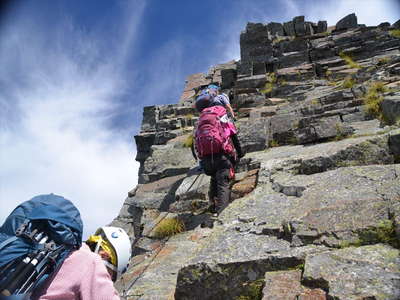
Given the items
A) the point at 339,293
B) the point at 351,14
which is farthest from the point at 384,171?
the point at 351,14

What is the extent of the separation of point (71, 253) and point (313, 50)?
1498 centimetres

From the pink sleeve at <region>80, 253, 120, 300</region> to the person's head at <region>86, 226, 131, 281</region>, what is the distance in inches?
28.3

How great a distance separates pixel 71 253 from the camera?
90.1 inches

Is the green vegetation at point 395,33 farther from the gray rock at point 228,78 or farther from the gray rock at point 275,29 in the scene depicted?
the gray rock at point 228,78

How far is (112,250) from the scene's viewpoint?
3.03 meters

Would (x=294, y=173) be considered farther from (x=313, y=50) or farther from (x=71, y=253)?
(x=313, y=50)

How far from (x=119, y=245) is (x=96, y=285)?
0.86m

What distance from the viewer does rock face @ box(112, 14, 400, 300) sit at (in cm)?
281

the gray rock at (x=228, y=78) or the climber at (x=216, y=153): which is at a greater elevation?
the gray rock at (x=228, y=78)

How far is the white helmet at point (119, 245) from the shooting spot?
3020 millimetres

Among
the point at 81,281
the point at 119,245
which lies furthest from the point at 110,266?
the point at 81,281

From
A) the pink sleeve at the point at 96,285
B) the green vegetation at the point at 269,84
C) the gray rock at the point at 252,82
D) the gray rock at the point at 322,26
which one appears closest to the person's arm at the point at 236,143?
the pink sleeve at the point at 96,285

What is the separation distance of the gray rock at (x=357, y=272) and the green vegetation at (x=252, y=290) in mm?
459

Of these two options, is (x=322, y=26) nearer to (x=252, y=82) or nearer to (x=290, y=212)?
(x=252, y=82)
